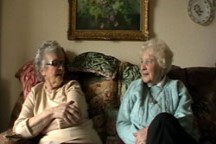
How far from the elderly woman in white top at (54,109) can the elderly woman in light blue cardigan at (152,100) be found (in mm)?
253

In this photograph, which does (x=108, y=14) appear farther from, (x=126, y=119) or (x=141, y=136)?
(x=141, y=136)

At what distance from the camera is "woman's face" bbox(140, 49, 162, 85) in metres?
2.53

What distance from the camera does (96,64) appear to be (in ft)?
9.00

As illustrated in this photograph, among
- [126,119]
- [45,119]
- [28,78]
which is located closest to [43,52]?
[28,78]

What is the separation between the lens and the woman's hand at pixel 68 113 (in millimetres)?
2400

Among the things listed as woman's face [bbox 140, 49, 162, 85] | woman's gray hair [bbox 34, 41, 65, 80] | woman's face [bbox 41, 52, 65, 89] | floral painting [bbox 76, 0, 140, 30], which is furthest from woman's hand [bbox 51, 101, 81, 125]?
floral painting [bbox 76, 0, 140, 30]

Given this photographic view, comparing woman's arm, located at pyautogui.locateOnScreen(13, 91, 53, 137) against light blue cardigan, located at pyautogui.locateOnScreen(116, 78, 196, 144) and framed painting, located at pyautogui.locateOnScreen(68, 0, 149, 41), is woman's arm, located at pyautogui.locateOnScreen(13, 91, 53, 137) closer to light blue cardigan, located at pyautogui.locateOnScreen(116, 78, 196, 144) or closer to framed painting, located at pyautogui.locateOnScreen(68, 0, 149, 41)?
light blue cardigan, located at pyautogui.locateOnScreen(116, 78, 196, 144)

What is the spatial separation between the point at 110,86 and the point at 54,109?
0.49m

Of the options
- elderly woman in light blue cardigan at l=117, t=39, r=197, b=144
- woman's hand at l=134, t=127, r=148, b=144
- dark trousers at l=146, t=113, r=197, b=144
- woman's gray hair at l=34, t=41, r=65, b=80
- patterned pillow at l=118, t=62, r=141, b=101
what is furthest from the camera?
patterned pillow at l=118, t=62, r=141, b=101

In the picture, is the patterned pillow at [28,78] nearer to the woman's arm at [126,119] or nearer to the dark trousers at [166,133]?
the woman's arm at [126,119]

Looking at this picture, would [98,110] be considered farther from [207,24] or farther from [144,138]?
[207,24]

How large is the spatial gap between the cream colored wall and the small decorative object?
0.05 meters

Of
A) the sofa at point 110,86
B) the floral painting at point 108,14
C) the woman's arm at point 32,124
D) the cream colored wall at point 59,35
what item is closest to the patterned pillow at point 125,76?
the sofa at point 110,86

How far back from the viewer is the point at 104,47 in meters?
3.06
